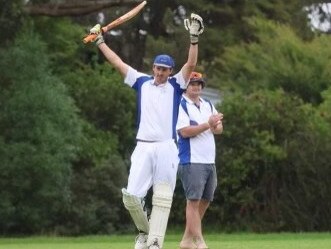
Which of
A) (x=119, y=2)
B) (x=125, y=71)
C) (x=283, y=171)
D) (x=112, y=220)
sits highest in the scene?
(x=119, y=2)

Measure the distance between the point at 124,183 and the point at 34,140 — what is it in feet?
9.63

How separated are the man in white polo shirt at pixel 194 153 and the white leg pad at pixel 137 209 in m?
1.56

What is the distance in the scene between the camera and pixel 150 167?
1138 centimetres

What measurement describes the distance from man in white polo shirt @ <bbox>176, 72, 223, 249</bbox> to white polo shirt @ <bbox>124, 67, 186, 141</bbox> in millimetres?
1397

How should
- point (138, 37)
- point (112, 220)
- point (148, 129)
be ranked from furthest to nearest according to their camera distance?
point (138, 37) < point (112, 220) < point (148, 129)

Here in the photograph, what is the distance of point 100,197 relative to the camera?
94.0 ft

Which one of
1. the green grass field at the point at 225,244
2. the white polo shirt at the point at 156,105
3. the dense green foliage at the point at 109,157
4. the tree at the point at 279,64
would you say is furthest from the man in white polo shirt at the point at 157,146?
the tree at the point at 279,64

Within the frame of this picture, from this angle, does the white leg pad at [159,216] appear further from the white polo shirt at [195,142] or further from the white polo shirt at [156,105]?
the white polo shirt at [195,142]

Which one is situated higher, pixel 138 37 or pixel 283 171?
pixel 138 37

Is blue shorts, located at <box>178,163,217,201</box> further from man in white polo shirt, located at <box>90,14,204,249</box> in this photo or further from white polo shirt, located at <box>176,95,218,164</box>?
man in white polo shirt, located at <box>90,14,204,249</box>

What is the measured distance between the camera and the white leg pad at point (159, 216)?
1120 centimetres

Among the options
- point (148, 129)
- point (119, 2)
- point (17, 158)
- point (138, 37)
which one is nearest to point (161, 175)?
point (148, 129)

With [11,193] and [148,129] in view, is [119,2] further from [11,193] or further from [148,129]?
[148,129]

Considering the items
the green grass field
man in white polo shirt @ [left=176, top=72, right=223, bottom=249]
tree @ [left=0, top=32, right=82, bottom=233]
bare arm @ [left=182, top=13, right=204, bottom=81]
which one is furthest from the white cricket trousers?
tree @ [left=0, top=32, right=82, bottom=233]
